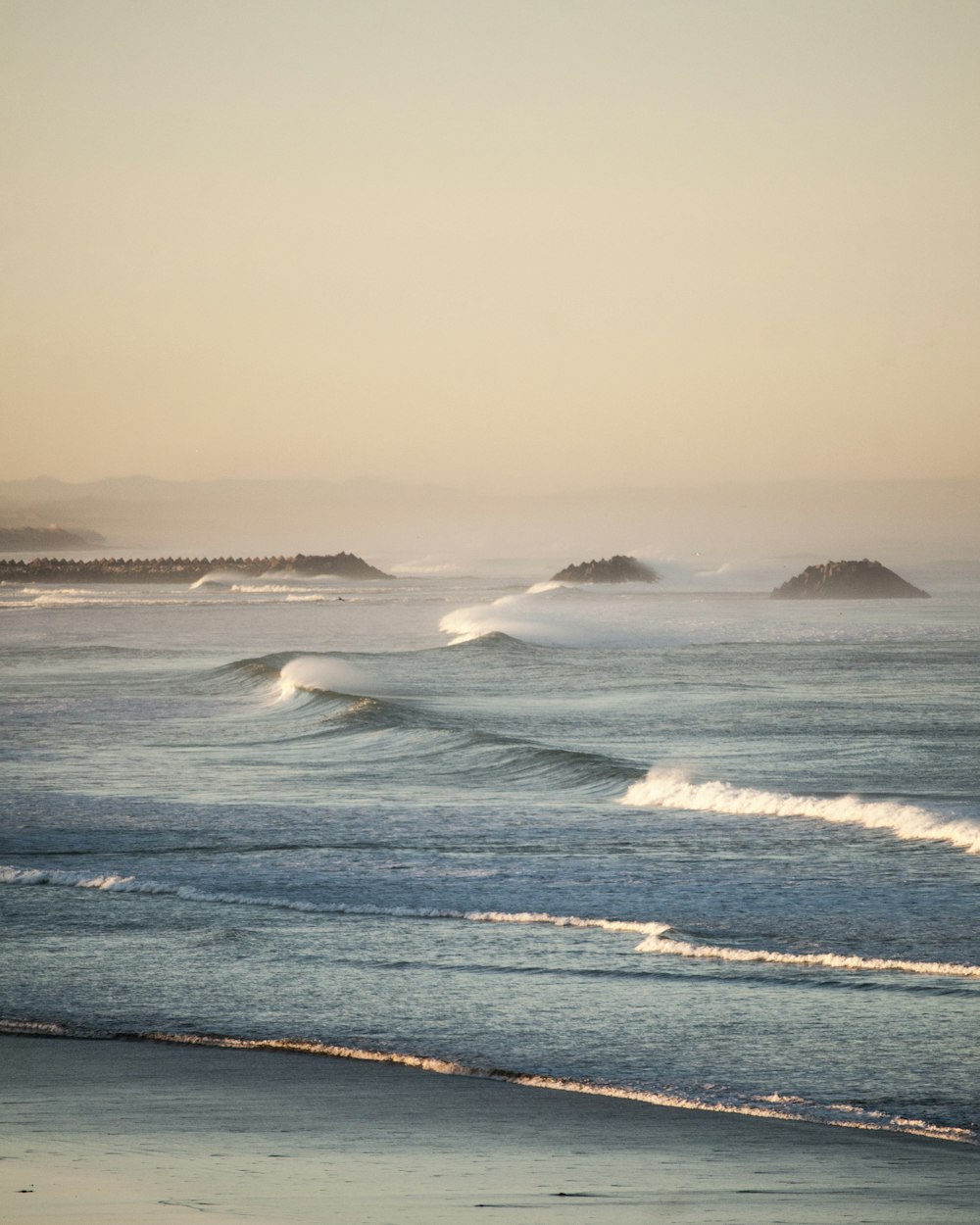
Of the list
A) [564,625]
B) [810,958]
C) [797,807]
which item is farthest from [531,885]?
[564,625]

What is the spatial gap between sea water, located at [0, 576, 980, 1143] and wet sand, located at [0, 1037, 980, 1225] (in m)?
0.43

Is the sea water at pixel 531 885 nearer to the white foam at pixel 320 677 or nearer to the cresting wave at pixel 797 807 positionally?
the cresting wave at pixel 797 807

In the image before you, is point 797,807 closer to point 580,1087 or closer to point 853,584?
point 580,1087

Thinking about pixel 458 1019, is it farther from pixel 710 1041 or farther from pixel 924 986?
pixel 924 986

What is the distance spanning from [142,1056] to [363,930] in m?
3.57

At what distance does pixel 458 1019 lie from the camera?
9805 millimetres

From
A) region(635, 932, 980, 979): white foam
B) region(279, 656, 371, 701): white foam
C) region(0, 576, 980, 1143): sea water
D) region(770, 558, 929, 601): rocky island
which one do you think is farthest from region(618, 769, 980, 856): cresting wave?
region(770, 558, 929, 601): rocky island

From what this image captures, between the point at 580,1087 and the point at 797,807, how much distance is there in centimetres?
1101

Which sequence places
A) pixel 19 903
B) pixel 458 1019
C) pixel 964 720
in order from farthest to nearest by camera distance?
pixel 964 720, pixel 19 903, pixel 458 1019

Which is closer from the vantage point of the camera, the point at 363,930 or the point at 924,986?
the point at 924,986

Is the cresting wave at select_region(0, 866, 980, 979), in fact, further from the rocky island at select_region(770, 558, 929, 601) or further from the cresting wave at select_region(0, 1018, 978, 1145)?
the rocky island at select_region(770, 558, 929, 601)

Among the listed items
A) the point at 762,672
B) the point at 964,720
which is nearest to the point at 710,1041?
the point at 964,720

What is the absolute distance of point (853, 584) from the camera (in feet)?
386

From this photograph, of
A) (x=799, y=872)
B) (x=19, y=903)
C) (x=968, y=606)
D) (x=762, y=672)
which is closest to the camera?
(x=19, y=903)
